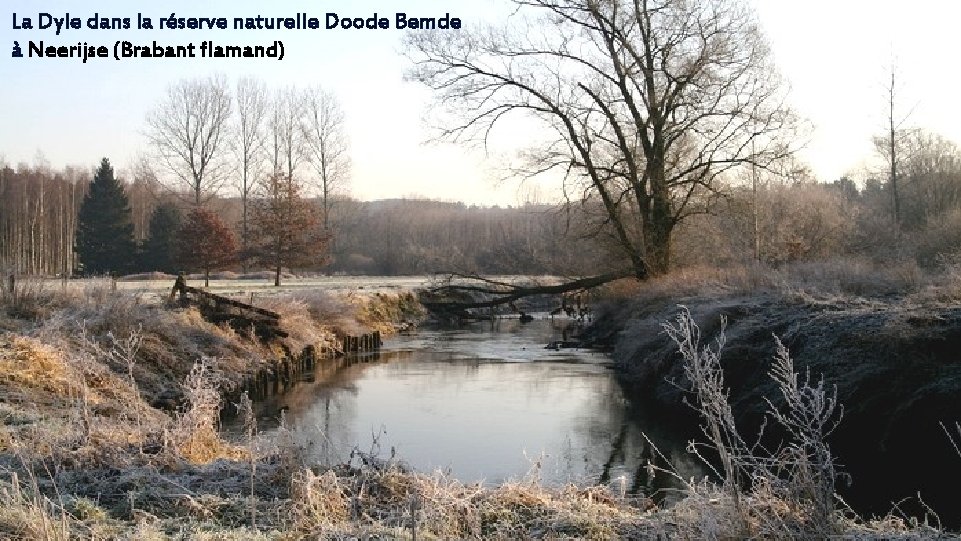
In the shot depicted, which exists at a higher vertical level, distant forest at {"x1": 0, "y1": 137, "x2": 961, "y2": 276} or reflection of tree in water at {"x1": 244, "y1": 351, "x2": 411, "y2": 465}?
distant forest at {"x1": 0, "y1": 137, "x2": 961, "y2": 276}

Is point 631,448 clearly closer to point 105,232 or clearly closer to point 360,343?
point 360,343

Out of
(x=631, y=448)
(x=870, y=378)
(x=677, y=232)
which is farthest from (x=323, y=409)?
(x=677, y=232)

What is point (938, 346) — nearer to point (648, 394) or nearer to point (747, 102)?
point (648, 394)

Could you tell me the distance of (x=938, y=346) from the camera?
37.4 ft

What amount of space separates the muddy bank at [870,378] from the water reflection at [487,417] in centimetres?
124

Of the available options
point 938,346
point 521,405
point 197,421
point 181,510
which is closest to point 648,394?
point 521,405

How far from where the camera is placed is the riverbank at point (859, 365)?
32.8 ft

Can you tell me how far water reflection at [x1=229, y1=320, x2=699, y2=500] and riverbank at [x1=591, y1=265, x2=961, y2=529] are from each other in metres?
1.28

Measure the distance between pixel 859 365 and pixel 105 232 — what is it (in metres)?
54.0

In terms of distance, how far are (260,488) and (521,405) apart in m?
8.79

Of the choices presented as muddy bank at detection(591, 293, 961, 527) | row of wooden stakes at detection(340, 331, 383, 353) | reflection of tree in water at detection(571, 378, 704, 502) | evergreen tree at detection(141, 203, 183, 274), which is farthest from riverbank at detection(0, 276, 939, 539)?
evergreen tree at detection(141, 203, 183, 274)

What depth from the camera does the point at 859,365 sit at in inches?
472

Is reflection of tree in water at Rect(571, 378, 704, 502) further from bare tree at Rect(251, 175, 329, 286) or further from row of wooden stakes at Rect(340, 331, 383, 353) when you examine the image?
bare tree at Rect(251, 175, 329, 286)

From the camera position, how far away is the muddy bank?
32.7 feet
